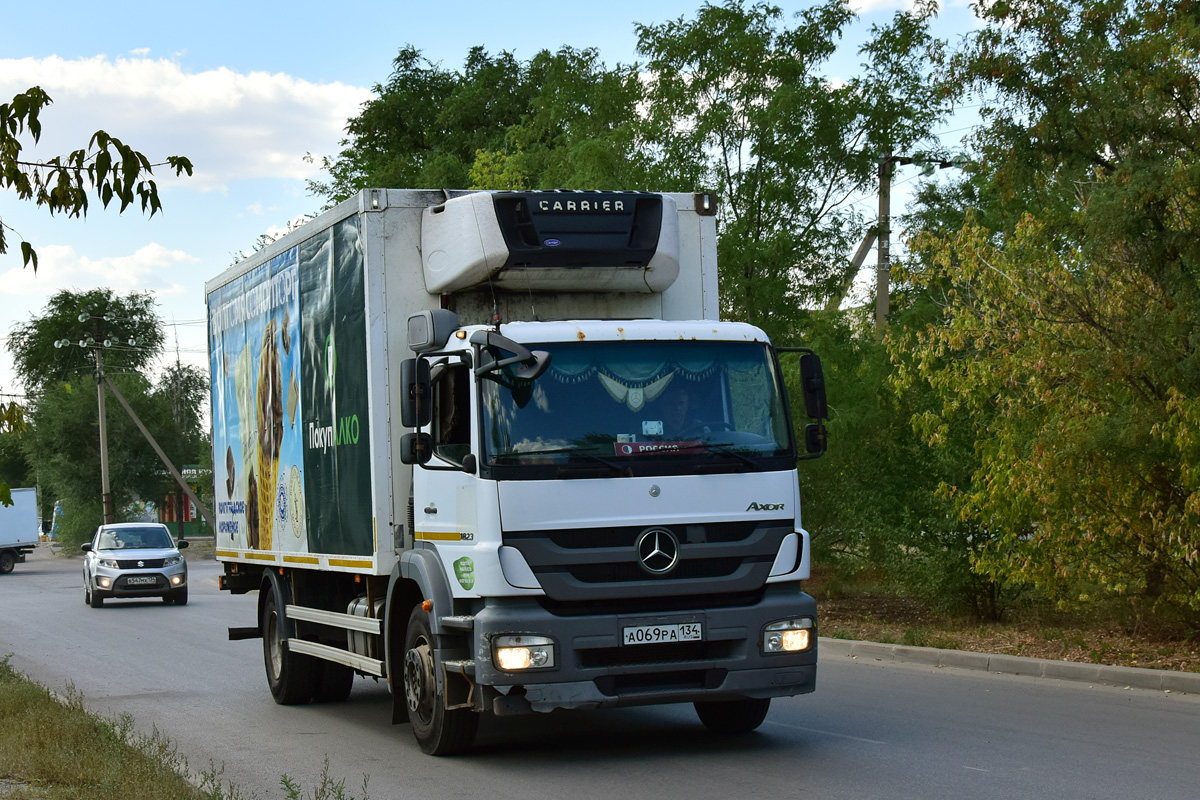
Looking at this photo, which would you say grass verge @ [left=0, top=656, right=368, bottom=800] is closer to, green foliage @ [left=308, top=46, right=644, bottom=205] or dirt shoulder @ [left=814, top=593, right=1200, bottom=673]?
dirt shoulder @ [left=814, top=593, right=1200, bottom=673]

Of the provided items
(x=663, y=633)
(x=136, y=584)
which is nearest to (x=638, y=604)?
(x=663, y=633)

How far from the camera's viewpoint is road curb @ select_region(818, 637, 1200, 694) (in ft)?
38.6

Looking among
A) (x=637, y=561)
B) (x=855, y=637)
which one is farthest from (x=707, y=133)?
(x=637, y=561)

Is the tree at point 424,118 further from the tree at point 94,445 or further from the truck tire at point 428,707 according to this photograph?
the truck tire at point 428,707

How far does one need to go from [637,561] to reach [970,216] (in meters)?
8.75

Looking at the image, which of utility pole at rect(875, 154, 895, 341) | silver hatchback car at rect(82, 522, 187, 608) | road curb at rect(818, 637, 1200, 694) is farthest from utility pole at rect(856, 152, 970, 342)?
silver hatchback car at rect(82, 522, 187, 608)

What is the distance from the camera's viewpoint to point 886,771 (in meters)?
8.27

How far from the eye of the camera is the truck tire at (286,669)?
40.4ft

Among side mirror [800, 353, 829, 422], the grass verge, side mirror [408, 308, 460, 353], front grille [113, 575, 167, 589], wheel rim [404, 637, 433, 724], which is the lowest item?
front grille [113, 575, 167, 589]

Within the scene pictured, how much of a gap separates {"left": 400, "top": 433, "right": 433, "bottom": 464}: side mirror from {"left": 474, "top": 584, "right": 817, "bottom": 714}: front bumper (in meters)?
1.08

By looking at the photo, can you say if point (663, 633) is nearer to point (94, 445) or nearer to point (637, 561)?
point (637, 561)

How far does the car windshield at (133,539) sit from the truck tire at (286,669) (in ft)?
58.5

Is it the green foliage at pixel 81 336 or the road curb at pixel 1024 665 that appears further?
the green foliage at pixel 81 336

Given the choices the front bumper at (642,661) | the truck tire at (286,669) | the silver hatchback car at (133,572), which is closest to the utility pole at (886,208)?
the truck tire at (286,669)
